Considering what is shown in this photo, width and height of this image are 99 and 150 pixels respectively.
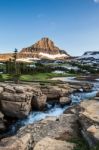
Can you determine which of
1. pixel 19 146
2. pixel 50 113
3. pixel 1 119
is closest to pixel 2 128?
pixel 1 119

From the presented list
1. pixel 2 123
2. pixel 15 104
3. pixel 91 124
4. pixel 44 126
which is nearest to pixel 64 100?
pixel 15 104

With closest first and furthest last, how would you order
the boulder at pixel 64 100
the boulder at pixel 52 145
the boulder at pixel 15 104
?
the boulder at pixel 52 145, the boulder at pixel 15 104, the boulder at pixel 64 100

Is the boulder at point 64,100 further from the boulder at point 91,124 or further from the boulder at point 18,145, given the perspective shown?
the boulder at point 18,145

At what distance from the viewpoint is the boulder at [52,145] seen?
24750 mm

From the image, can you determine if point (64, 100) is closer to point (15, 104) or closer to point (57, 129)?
point (15, 104)

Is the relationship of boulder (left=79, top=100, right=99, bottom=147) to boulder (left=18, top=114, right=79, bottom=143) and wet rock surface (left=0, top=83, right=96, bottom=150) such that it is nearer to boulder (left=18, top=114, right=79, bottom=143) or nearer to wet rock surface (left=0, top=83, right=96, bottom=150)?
wet rock surface (left=0, top=83, right=96, bottom=150)

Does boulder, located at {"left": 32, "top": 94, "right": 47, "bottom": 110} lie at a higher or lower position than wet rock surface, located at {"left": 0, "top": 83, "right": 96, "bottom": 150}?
lower

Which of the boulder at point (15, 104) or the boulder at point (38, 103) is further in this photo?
the boulder at point (38, 103)

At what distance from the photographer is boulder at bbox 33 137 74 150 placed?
24750 millimetres

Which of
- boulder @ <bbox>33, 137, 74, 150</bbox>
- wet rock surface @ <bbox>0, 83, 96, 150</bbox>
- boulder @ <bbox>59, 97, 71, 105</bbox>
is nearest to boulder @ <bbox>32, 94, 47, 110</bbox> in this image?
wet rock surface @ <bbox>0, 83, 96, 150</bbox>

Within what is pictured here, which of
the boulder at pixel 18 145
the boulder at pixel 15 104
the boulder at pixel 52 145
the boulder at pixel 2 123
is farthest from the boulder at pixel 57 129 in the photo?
the boulder at pixel 15 104

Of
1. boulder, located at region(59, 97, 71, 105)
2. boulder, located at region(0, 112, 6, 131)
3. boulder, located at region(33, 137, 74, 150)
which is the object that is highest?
boulder, located at region(33, 137, 74, 150)

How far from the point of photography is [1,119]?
46219mm

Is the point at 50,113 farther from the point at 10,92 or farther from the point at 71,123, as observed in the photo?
the point at 71,123
